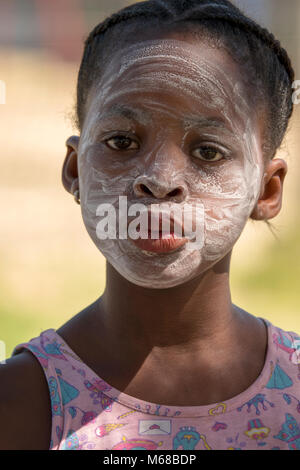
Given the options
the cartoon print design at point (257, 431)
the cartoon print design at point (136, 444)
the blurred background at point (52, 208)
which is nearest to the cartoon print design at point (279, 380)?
the cartoon print design at point (257, 431)

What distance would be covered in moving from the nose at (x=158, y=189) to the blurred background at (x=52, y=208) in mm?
1829

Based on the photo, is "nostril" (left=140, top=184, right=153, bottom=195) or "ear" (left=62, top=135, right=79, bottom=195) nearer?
"nostril" (left=140, top=184, right=153, bottom=195)

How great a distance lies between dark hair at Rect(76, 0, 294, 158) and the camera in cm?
185

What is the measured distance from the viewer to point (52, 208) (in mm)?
6535

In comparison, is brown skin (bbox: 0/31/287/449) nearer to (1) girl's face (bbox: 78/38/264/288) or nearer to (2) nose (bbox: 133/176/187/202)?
(1) girl's face (bbox: 78/38/264/288)

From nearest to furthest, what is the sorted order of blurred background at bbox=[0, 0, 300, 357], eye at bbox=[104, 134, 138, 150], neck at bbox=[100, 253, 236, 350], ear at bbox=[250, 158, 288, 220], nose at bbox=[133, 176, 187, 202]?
nose at bbox=[133, 176, 187, 202]
eye at bbox=[104, 134, 138, 150]
neck at bbox=[100, 253, 236, 350]
ear at bbox=[250, 158, 288, 220]
blurred background at bbox=[0, 0, 300, 357]

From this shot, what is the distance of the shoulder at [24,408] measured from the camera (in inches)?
66.9

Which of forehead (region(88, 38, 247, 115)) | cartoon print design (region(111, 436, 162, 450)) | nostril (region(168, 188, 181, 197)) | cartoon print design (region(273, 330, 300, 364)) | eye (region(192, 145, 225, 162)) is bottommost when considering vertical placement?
cartoon print design (region(111, 436, 162, 450))

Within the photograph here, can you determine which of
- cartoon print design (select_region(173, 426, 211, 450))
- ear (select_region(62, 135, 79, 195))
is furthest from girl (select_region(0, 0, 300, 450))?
ear (select_region(62, 135, 79, 195))

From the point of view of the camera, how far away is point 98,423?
1734mm

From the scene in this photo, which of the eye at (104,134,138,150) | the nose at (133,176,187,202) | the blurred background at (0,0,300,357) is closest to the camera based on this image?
the nose at (133,176,187,202)

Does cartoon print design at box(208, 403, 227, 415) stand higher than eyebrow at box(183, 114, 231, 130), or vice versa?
eyebrow at box(183, 114, 231, 130)

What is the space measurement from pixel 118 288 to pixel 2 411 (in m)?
0.45
